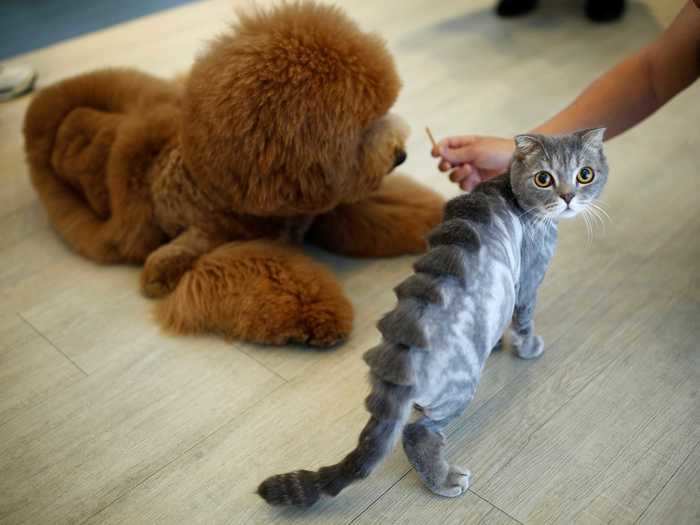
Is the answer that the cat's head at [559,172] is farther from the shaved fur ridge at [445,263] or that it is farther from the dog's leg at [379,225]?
the dog's leg at [379,225]

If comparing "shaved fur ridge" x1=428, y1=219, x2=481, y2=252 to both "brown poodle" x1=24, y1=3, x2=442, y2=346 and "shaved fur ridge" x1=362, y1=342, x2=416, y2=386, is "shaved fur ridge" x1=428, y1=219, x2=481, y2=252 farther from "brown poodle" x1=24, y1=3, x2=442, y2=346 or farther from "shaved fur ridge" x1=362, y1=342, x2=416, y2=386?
"brown poodle" x1=24, y1=3, x2=442, y2=346

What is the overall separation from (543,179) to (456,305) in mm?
214

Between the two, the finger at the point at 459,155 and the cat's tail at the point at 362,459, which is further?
the finger at the point at 459,155

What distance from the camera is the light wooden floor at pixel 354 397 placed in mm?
884

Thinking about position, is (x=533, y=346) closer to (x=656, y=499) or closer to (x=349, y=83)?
(x=656, y=499)

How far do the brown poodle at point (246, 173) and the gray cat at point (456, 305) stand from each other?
0.26 metres

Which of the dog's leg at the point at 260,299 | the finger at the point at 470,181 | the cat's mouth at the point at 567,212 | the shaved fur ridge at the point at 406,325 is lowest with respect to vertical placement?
the dog's leg at the point at 260,299

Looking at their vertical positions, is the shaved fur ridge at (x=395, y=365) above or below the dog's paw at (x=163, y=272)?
above

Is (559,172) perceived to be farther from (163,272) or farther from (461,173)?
(163,272)

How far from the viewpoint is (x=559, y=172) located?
0.86 metres

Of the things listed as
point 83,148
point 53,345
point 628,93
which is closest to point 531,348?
point 628,93

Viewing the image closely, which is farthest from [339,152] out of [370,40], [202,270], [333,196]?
[202,270]

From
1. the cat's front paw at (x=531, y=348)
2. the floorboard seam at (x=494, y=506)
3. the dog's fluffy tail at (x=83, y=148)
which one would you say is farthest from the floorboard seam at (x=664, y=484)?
the dog's fluffy tail at (x=83, y=148)

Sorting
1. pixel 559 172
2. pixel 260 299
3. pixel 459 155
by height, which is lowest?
pixel 260 299
